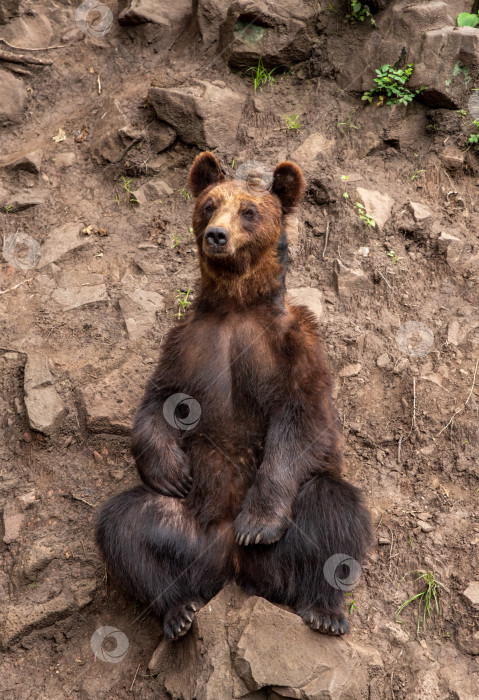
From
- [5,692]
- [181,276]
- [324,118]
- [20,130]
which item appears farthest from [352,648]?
[20,130]

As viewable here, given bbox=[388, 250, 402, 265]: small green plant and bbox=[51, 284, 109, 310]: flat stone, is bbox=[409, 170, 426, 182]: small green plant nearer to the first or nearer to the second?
bbox=[388, 250, 402, 265]: small green plant

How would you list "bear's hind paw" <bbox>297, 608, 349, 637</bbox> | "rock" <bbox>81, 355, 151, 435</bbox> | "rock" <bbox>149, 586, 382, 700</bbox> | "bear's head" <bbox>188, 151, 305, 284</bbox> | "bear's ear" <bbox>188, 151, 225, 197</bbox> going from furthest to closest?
"rock" <bbox>81, 355, 151, 435</bbox>
"bear's ear" <bbox>188, 151, 225, 197</bbox>
"bear's head" <bbox>188, 151, 305, 284</bbox>
"bear's hind paw" <bbox>297, 608, 349, 637</bbox>
"rock" <bbox>149, 586, 382, 700</bbox>

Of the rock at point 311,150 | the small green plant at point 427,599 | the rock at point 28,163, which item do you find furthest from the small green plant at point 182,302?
the small green plant at point 427,599

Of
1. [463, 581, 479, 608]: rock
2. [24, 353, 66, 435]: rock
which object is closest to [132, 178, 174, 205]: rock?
[24, 353, 66, 435]: rock

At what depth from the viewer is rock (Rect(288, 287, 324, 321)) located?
7793mm

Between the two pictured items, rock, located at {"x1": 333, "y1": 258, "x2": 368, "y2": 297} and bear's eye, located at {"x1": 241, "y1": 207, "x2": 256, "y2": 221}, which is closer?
bear's eye, located at {"x1": 241, "y1": 207, "x2": 256, "y2": 221}

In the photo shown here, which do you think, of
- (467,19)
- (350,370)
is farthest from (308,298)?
(467,19)

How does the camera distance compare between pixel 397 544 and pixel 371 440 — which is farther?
pixel 371 440

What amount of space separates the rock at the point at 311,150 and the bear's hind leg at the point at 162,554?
4.39 meters

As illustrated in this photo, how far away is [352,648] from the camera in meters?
5.42

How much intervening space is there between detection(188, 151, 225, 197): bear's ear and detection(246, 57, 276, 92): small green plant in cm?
308

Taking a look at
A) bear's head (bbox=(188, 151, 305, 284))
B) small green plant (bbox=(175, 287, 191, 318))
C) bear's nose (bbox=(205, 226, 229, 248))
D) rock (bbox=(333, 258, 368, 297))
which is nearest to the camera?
bear's nose (bbox=(205, 226, 229, 248))

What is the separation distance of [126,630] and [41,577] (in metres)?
0.81

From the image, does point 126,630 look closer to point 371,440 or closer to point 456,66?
→ point 371,440
